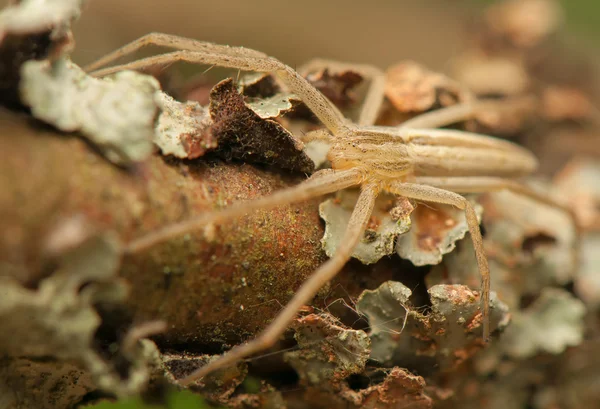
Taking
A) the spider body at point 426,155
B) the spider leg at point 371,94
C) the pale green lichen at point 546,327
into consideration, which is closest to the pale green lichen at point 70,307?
the spider body at point 426,155

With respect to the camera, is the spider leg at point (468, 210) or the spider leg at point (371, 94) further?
the spider leg at point (371, 94)

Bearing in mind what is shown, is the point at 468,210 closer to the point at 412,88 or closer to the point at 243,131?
the point at 412,88

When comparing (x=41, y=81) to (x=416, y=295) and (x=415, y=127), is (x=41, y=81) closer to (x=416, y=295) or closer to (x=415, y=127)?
(x=416, y=295)

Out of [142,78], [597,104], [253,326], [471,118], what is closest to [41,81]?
[142,78]

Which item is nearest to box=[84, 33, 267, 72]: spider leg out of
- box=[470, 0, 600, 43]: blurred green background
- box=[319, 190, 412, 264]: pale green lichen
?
box=[319, 190, 412, 264]: pale green lichen

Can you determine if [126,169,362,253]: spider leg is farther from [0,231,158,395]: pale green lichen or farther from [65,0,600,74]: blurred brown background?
[65,0,600,74]: blurred brown background

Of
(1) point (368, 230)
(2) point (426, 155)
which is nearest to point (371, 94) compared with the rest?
(2) point (426, 155)

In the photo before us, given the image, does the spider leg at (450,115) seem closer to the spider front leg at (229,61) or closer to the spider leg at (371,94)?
the spider leg at (371,94)
